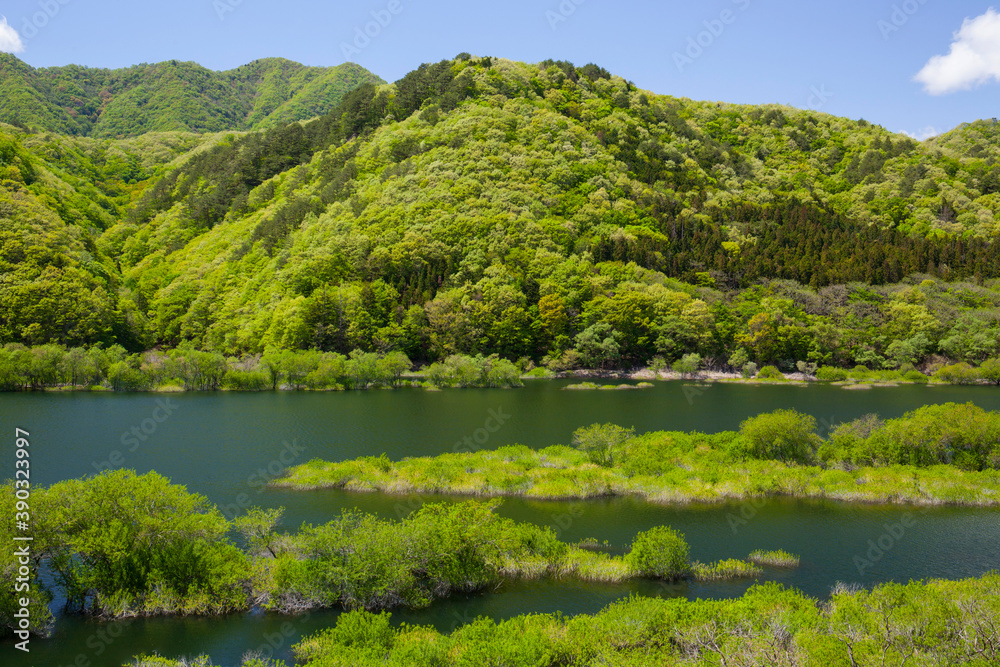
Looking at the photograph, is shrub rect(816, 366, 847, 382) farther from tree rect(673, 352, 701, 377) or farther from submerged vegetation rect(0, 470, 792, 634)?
submerged vegetation rect(0, 470, 792, 634)

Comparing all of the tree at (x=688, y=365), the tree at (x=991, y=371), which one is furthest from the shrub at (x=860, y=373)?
the tree at (x=688, y=365)

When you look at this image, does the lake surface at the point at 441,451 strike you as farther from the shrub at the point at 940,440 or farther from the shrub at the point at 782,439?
the shrub at the point at 782,439

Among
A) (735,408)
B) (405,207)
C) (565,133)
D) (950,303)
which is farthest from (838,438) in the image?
(565,133)

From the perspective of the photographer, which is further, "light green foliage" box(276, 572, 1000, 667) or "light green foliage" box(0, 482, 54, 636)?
"light green foliage" box(0, 482, 54, 636)

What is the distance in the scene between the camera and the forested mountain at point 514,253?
124188mm

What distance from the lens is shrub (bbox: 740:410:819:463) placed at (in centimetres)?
4388

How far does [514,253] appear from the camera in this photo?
142375 millimetres

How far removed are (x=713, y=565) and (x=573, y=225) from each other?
133m

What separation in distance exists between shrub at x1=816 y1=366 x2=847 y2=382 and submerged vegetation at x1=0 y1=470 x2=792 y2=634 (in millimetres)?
101939

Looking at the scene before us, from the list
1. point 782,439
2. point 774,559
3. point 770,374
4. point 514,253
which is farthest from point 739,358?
point 774,559

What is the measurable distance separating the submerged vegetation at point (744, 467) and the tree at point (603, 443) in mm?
78

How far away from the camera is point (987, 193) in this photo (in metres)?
182

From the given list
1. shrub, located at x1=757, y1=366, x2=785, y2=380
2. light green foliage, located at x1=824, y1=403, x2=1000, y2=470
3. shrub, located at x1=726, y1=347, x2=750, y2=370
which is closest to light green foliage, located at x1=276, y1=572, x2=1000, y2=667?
light green foliage, located at x1=824, y1=403, x2=1000, y2=470

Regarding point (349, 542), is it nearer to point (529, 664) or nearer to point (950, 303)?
point (529, 664)
